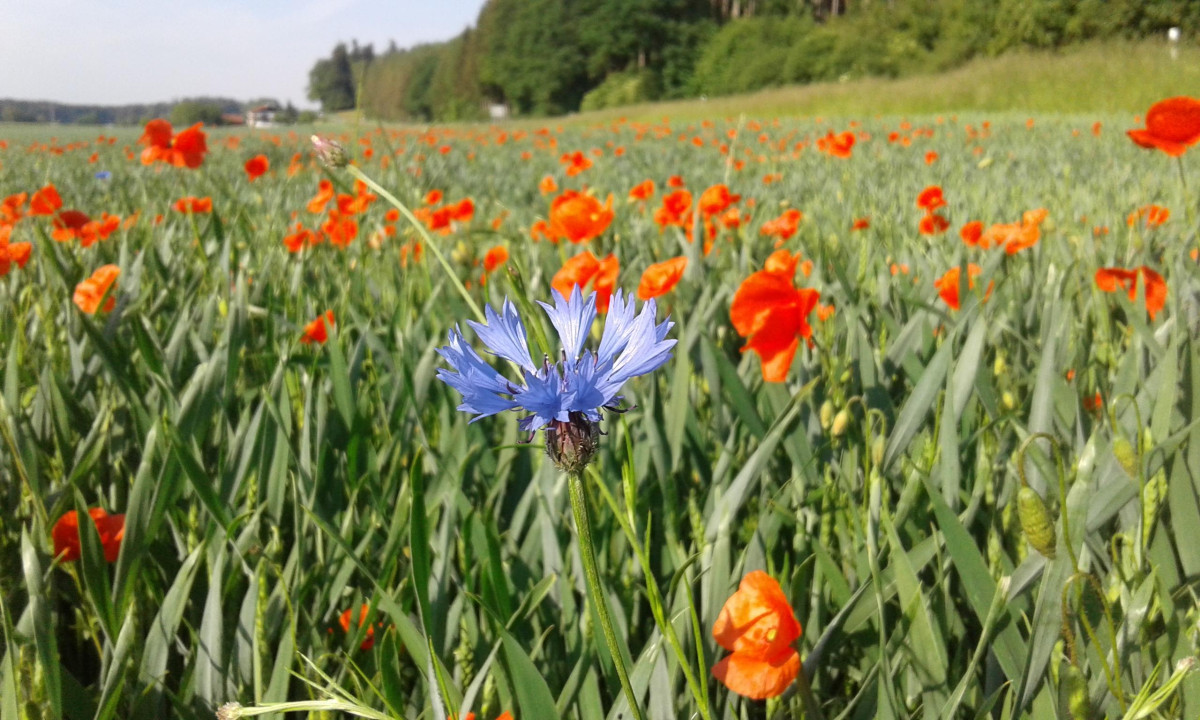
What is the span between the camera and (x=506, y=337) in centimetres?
38

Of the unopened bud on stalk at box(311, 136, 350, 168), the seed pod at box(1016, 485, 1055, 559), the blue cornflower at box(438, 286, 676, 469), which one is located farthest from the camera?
the unopened bud on stalk at box(311, 136, 350, 168)

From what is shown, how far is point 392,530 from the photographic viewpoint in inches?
29.5

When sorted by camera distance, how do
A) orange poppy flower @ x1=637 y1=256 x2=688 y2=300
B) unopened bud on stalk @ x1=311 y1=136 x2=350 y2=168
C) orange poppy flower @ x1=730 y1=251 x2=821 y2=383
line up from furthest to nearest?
orange poppy flower @ x1=637 y1=256 x2=688 y2=300 → orange poppy flower @ x1=730 y1=251 x2=821 y2=383 → unopened bud on stalk @ x1=311 y1=136 x2=350 y2=168

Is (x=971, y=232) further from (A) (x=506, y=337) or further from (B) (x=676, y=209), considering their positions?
(A) (x=506, y=337)

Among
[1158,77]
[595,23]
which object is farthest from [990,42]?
[595,23]

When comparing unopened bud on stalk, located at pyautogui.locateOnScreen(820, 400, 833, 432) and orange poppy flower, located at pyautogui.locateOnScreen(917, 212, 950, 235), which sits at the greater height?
orange poppy flower, located at pyautogui.locateOnScreen(917, 212, 950, 235)

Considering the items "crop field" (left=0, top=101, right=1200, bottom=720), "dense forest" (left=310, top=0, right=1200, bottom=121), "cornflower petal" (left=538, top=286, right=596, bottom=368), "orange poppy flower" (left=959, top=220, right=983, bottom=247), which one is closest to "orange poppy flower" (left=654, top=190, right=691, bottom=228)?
"crop field" (left=0, top=101, right=1200, bottom=720)

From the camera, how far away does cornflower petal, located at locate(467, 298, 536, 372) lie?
37cm

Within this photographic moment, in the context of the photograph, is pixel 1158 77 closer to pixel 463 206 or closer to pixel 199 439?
pixel 463 206

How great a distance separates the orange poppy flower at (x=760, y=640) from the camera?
1.76ft

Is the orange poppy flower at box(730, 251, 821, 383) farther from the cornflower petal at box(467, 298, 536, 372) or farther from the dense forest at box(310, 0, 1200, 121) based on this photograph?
the dense forest at box(310, 0, 1200, 121)

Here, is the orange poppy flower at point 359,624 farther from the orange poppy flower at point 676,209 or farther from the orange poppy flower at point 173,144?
the orange poppy flower at point 173,144

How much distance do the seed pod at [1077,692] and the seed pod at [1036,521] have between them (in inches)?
4.3

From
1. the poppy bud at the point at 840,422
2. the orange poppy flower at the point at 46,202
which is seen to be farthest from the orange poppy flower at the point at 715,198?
the orange poppy flower at the point at 46,202
